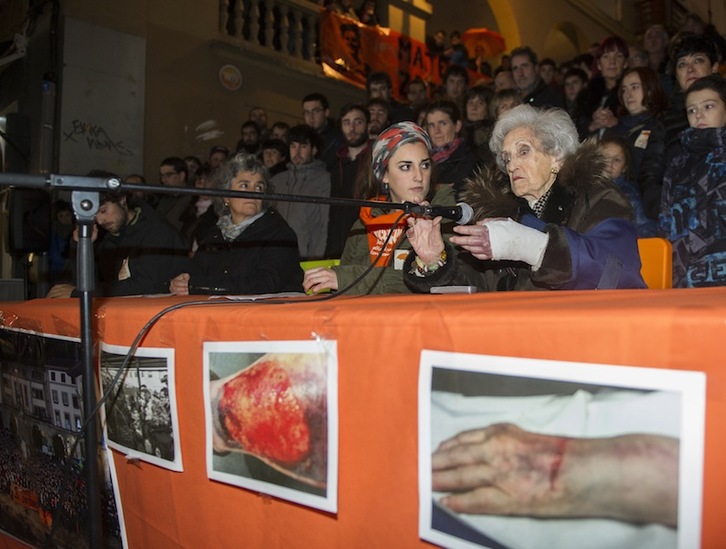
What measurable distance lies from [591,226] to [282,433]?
1024 millimetres

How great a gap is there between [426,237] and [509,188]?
381 millimetres

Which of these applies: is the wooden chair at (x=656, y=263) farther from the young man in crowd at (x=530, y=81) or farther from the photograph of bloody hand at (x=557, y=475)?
the young man in crowd at (x=530, y=81)

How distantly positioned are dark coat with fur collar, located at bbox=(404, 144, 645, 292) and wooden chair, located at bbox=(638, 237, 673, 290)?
0.37 metres

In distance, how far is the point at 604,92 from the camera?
4617 millimetres

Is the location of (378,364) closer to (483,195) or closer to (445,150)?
(483,195)

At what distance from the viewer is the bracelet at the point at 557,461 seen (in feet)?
2.50

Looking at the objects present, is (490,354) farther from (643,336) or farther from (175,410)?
(175,410)

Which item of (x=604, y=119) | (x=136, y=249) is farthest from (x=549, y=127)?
(x=604, y=119)

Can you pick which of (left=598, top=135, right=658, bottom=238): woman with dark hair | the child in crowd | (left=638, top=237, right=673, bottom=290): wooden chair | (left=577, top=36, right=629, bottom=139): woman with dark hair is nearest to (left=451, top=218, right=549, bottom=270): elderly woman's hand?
(left=638, top=237, right=673, bottom=290): wooden chair

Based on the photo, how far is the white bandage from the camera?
1292 millimetres

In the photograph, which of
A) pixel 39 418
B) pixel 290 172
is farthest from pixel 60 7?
pixel 39 418

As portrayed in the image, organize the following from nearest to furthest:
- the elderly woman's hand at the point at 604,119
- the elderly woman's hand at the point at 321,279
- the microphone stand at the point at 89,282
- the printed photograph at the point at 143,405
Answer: the microphone stand at the point at 89,282 → the printed photograph at the point at 143,405 → the elderly woman's hand at the point at 321,279 → the elderly woman's hand at the point at 604,119

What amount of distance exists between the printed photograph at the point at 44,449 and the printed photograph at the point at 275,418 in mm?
424

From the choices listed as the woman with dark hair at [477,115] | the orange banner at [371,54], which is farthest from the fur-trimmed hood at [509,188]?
the orange banner at [371,54]
